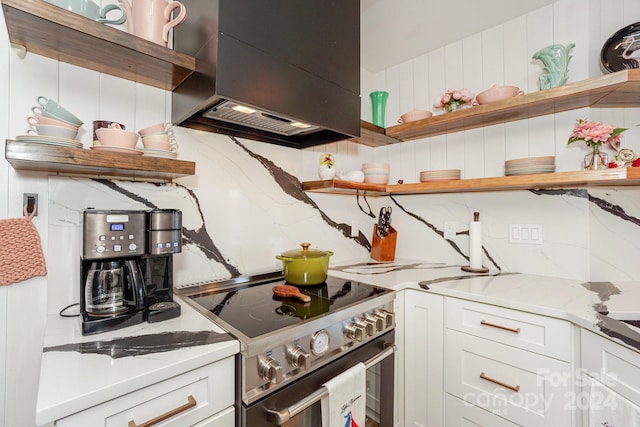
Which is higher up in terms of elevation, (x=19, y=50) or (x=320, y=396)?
(x=19, y=50)

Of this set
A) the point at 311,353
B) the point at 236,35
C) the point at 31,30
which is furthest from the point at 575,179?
the point at 31,30

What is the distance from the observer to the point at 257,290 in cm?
135

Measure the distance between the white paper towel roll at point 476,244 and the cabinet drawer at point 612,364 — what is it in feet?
2.29

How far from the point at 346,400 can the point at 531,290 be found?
948 millimetres

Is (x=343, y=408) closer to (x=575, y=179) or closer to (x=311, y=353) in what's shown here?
(x=311, y=353)

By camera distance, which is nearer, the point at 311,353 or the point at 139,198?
the point at 311,353

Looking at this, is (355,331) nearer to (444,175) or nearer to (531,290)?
(531,290)

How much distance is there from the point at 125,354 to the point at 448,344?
126cm

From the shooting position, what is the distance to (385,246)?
6.79 ft

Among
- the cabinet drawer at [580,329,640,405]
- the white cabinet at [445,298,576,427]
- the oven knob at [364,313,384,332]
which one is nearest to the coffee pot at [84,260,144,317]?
the oven knob at [364,313,384,332]

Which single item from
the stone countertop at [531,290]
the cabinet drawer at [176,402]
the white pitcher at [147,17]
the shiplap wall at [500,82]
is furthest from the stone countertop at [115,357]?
the shiplap wall at [500,82]

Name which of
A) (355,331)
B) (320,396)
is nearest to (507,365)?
(355,331)

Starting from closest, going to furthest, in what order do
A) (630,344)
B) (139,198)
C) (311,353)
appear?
(630,344) → (311,353) → (139,198)

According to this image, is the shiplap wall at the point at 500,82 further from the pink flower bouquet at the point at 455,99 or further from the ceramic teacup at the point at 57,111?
the ceramic teacup at the point at 57,111
